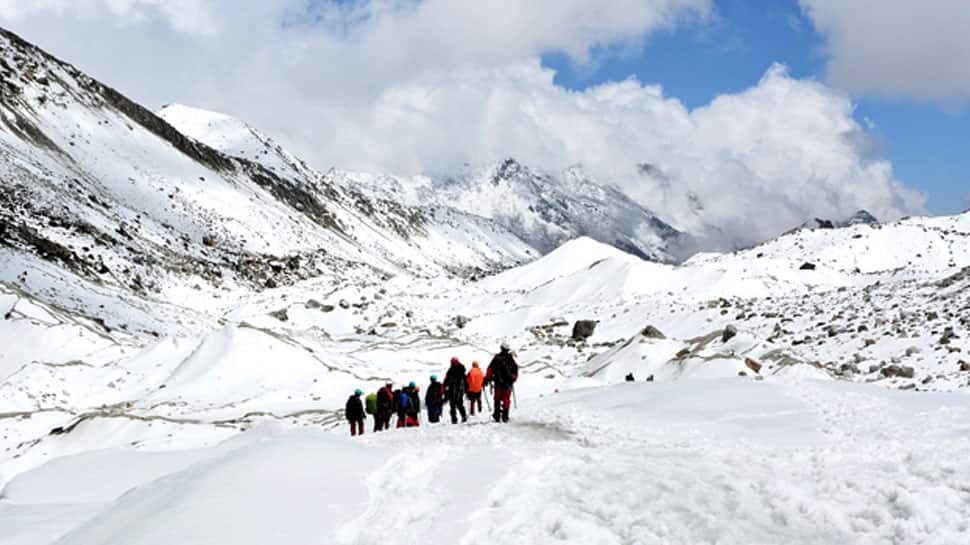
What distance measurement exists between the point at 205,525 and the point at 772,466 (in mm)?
7921

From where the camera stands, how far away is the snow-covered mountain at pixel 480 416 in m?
9.59

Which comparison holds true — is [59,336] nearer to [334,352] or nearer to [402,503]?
[334,352]

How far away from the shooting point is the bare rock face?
52.1m

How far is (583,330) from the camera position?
172 ft

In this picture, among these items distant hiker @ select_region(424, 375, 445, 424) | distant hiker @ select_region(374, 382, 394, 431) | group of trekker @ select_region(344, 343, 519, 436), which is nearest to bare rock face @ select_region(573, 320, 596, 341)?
group of trekker @ select_region(344, 343, 519, 436)

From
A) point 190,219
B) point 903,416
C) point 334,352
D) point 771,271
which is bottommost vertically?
point 903,416

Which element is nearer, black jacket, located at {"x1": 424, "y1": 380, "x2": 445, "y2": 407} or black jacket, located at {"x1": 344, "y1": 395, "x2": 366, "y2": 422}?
black jacket, located at {"x1": 424, "y1": 380, "x2": 445, "y2": 407}

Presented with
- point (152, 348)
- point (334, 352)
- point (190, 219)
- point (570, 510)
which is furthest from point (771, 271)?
point (190, 219)

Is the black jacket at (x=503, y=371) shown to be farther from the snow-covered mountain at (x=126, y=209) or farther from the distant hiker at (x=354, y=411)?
the snow-covered mountain at (x=126, y=209)

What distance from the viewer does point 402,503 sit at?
35.6 ft

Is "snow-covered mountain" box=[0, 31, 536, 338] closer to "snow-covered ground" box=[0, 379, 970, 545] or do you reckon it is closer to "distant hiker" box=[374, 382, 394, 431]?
"distant hiker" box=[374, 382, 394, 431]

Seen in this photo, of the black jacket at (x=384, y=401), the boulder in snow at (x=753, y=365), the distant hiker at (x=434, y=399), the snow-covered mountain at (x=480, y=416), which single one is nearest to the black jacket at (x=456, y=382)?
the snow-covered mountain at (x=480, y=416)

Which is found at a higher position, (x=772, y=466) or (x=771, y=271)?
(x=771, y=271)

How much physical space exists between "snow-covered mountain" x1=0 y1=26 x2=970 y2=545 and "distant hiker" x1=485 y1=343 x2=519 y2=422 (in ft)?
1.96
